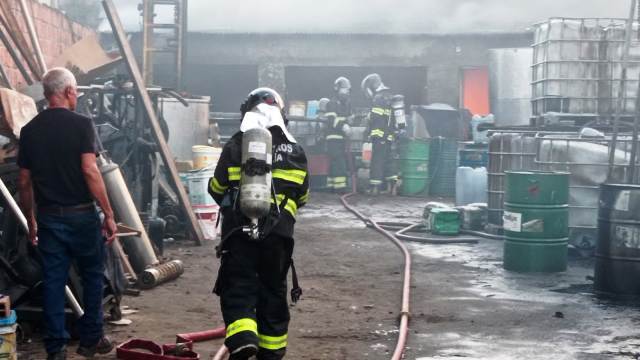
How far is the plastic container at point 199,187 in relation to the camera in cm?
1131

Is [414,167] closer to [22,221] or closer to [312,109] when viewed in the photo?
[312,109]

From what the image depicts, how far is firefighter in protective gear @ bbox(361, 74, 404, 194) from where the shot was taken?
18672 mm

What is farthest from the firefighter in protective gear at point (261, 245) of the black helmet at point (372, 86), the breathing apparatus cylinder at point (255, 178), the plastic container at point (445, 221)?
the black helmet at point (372, 86)

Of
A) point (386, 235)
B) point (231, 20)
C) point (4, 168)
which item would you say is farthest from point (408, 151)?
point (4, 168)

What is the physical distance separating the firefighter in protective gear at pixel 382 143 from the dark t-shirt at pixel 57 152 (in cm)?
1350

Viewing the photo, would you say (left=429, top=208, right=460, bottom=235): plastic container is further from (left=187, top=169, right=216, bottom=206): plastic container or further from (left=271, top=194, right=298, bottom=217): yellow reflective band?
(left=271, top=194, right=298, bottom=217): yellow reflective band

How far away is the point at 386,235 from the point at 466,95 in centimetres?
1572

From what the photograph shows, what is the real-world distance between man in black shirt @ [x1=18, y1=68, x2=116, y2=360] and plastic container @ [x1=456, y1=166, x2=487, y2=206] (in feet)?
31.8

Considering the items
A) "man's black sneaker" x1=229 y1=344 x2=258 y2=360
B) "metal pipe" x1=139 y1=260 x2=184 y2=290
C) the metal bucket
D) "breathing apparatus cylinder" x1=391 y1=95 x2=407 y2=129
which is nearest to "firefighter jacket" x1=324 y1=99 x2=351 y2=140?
"breathing apparatus cylinder" x1=391 y1=95 x2=407 y2=129

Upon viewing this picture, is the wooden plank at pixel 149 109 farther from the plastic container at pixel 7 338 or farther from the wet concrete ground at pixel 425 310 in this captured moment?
the plastic container at pixel 7 338

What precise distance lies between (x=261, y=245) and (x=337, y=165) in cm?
1451

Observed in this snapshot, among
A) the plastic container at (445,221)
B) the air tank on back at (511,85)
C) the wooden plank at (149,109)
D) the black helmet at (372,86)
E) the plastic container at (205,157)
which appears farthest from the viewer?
the air tank on back at (511,85)

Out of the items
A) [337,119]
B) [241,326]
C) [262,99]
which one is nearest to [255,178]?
[262,99]

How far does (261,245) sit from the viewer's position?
15.6 ft
